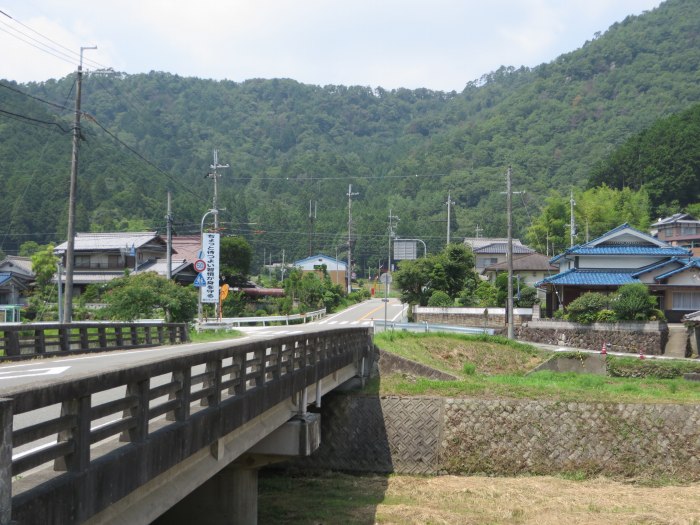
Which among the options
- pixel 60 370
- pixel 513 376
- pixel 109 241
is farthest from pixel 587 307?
pixel 109 241

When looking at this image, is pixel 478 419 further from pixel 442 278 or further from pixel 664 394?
pixel 442 278

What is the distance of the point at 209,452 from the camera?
9250mm

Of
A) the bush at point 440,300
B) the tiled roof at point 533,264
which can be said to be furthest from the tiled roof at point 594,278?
→ the tiled roof at point 533,264

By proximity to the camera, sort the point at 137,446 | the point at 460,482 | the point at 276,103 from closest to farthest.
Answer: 1. the point at 137,446
2. the point at 460,482
3. the point at 276,103

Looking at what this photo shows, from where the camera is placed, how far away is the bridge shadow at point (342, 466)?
18359 millimetres

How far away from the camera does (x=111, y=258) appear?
204 feet

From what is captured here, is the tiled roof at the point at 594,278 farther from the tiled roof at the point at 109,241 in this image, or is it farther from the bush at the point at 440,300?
the tiled roof at the point at 109,241

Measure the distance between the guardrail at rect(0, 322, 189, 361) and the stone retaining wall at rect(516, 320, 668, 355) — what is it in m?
24.1

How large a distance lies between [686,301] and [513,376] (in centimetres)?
1989

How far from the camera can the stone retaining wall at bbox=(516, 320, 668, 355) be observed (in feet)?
135

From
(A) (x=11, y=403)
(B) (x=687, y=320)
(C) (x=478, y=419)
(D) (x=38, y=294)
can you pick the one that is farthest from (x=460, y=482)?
(D) (x=38, y=294)

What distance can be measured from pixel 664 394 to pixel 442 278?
1424 inches

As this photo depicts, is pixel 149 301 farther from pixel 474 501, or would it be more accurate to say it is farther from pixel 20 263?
pixel 20 263

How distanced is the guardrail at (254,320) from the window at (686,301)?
23.1 metres
